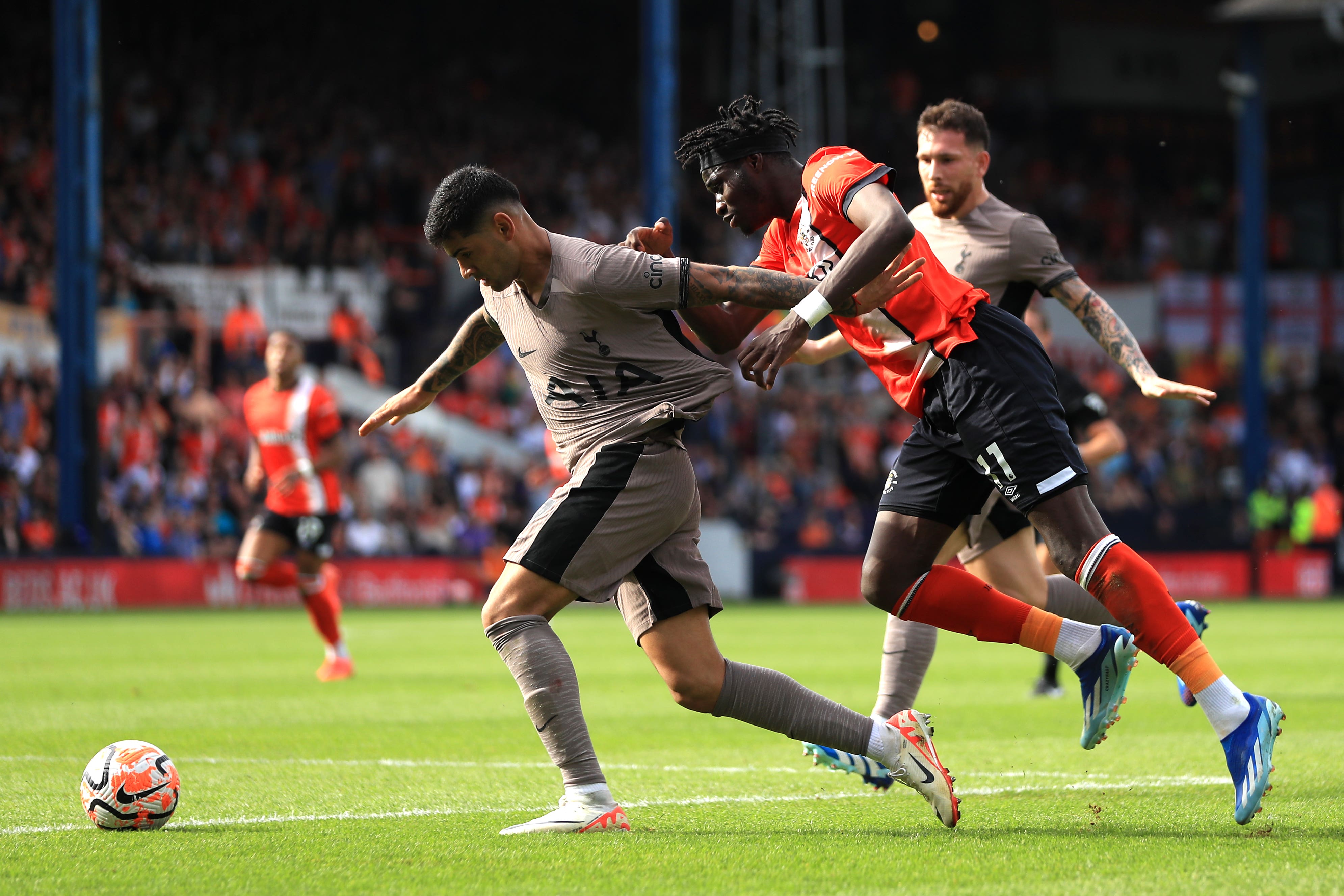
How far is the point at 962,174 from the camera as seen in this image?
585 cm

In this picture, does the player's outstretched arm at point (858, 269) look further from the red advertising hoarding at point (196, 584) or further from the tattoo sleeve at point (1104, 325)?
the red advertising hoarding at point (196, 584)

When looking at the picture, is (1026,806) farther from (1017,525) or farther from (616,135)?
(616,135)

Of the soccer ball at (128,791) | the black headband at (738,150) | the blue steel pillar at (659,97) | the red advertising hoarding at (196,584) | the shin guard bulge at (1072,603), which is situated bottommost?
the red advertising hoarding at (196,584)

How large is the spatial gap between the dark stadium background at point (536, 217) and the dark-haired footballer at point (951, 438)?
53.1 feet

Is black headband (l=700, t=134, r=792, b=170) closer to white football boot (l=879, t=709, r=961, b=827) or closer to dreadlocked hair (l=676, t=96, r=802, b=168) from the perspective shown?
dreadlocked hair (l=676, t=96, r=802, b=168)

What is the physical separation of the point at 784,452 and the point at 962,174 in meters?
20.0

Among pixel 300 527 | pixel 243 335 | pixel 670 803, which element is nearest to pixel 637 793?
pixel 670 803

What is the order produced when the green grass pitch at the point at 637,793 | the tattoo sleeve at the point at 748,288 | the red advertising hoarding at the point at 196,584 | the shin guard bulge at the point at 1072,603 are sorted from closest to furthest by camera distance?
the green grass pitch at the point at 637,793
the tattoo sleeve at the point at 748,288
the shin guard bulge at the point at 1072,603
the red advertising hoarding at the point at 196,584

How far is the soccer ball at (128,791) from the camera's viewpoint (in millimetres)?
4766

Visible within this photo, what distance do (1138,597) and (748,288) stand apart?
4.77ft

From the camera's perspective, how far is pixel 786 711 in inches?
187

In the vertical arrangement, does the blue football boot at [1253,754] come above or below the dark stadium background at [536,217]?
below

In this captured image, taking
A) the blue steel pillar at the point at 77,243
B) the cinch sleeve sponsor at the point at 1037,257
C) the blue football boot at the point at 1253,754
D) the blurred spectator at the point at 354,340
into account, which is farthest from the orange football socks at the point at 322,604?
the blurred spectator at the point at 354,340

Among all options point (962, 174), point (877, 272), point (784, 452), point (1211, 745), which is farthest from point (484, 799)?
point (784, 452)
